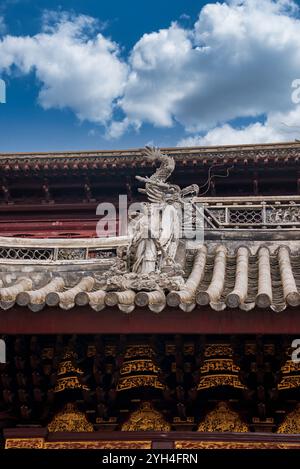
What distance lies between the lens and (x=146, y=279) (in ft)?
18.9

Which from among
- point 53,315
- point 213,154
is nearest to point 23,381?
point 53,315

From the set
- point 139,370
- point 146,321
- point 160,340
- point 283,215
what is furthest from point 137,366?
point 283,215

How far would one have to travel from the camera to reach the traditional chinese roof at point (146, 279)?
5.22 m

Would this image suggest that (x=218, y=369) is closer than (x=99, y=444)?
Yes

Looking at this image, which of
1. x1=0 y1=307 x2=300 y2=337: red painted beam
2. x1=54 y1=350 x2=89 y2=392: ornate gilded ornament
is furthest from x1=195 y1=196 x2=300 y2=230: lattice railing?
x1=0 y1=307 x2=300 y2=337: red painted beam

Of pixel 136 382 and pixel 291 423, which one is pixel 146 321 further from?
pixel 291 423

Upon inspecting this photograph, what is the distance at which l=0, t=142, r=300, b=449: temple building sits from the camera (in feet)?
17.3

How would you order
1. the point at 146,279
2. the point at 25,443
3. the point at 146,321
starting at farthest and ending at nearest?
the point at 25,443 < the point at 146,279 < the point at 146,321

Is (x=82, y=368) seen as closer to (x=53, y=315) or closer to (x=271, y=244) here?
(x=53, y=315)

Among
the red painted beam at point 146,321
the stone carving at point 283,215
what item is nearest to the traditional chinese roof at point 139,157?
the stone carving at point 283,215

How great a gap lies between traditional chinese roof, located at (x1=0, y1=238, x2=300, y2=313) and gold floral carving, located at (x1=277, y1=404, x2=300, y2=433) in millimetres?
1140

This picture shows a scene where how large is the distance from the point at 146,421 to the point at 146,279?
145 cm

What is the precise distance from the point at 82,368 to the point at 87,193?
965cm

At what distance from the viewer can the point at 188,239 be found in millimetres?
8141
